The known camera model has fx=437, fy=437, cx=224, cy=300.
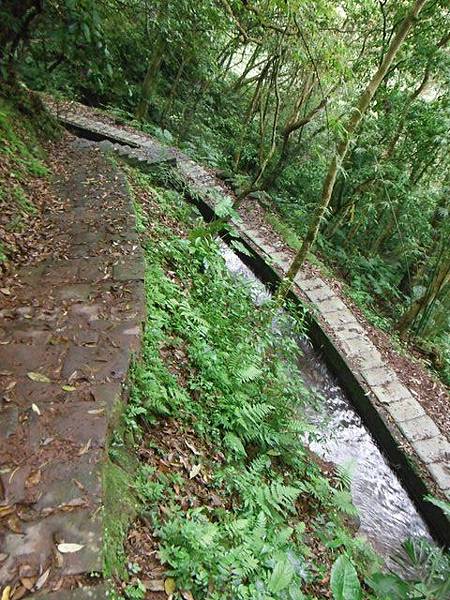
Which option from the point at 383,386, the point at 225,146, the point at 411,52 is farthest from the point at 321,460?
the point at 225,146

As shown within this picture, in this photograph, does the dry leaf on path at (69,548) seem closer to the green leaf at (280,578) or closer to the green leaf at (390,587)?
the green leaf at (280,578)

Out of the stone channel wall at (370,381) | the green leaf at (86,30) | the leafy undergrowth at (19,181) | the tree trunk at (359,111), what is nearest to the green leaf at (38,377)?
the leafy undergrowth at (19,181)

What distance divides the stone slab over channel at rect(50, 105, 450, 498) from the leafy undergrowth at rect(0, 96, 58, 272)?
9.10 ft

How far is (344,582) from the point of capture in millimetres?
2039

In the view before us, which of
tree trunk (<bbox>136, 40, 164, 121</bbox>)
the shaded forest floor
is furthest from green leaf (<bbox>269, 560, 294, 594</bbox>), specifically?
tree trunk (<bbox>136, 40, 164, 121</bbox>)

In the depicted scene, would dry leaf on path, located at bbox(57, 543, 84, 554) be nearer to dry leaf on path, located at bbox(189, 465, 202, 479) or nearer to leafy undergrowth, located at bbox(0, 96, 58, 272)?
dry leaf on path, located at bbox(189, 465, 202, 479)

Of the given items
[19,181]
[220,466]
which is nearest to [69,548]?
[220,466]

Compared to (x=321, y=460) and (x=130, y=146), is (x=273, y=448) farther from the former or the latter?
(x=130, y=146)

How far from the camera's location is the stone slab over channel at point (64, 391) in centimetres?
199

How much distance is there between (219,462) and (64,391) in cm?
131

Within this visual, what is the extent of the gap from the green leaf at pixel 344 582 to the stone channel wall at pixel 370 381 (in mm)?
3616

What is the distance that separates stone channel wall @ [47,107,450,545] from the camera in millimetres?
5324

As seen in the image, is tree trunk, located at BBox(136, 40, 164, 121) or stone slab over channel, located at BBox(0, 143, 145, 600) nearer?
stone slab over channel, located at BBox(0, 143, 145, 600)

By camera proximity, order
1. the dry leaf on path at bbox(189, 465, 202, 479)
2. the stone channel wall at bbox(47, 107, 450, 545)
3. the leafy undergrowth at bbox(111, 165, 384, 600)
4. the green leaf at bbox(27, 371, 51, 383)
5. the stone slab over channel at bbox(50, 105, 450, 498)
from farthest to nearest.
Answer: the stone slab over channel at bbox(50, 105, 450, 498)
the stone channel wall at bbox(47, 107, 450, 545)
the dry leaf on path at bbox(189, 465, 202, 479)
the green leaf at bbox(27, 371, 51, 383)
the leafy undergrowth at bbox(111, 165, 384, 600)
